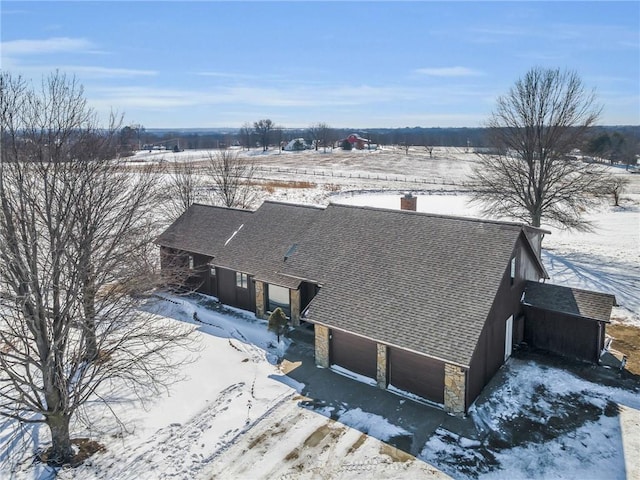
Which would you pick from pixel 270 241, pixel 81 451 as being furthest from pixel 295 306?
pixel 81 451

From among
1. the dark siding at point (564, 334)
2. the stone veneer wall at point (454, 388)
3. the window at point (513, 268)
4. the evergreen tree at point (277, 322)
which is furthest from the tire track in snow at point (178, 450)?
the dark siding at point (564, 334)

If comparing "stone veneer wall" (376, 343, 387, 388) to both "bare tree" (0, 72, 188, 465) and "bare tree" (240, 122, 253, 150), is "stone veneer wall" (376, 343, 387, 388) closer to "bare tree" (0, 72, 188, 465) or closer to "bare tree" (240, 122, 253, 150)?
"bare tree" (0, 72, 188, 465)

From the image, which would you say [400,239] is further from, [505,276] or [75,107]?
[75,107]

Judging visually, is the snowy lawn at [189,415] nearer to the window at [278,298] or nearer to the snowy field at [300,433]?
the snowy field at [300,433]

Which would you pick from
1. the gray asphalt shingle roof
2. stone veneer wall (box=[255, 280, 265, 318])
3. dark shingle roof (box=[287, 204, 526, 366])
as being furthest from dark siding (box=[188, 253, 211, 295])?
dark shingle roof (box=[287, 204, 526, 366])

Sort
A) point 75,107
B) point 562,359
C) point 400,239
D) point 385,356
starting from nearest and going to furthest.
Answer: point 75,107
point 385,356
point 562,359
point 400,239

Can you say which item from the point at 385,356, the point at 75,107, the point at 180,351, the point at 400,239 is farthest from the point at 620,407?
the point at 75,107
